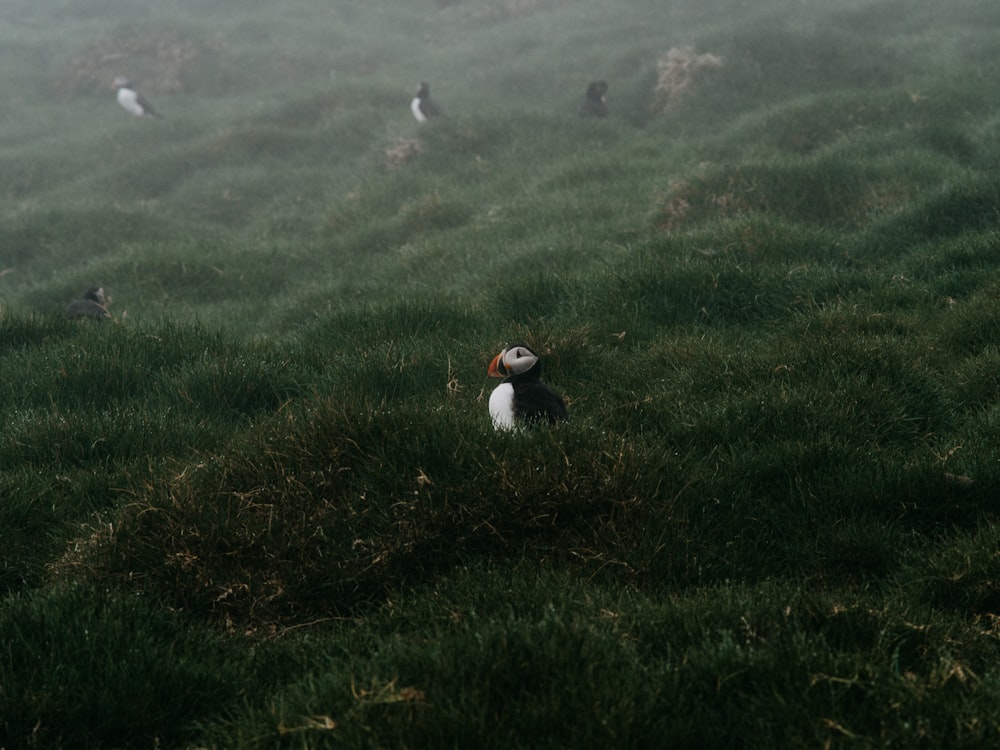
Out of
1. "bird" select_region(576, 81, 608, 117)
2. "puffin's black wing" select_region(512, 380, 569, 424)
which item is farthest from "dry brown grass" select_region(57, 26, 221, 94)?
"puffin's black wing" select_region(512, 380, 569, 424)

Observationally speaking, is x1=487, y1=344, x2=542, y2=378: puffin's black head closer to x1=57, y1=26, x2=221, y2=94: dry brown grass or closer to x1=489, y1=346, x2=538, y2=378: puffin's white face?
x1=489, y1=346, x2=538, y2=378: puffin's white face

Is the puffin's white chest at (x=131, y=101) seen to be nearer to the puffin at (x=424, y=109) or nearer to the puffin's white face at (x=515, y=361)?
the puffin at (x=424, y=109)

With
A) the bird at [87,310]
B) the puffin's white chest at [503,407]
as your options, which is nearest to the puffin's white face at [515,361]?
the puffin's white chest at [503,407]

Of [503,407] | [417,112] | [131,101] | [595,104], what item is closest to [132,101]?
[131,101]

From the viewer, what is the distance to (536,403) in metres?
6.01

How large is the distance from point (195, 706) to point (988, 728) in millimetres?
3131

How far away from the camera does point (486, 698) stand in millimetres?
3523

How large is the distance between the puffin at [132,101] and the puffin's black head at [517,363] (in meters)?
20.2

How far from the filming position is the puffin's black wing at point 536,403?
5.92m

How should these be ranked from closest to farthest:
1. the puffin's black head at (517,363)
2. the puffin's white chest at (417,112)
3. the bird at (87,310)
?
the puffin's black head at (517,363) → the bird at (87,310) → the puffin's white chest at (417,112)

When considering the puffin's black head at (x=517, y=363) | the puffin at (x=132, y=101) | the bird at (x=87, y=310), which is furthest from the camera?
the puffin at (x=132, y=101)

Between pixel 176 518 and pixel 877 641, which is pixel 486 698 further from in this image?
pixel 176 518

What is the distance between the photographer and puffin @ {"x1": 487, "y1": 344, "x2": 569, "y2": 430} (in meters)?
5.92

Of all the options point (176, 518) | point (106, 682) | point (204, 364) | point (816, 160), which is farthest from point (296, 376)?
point (816, 160)
